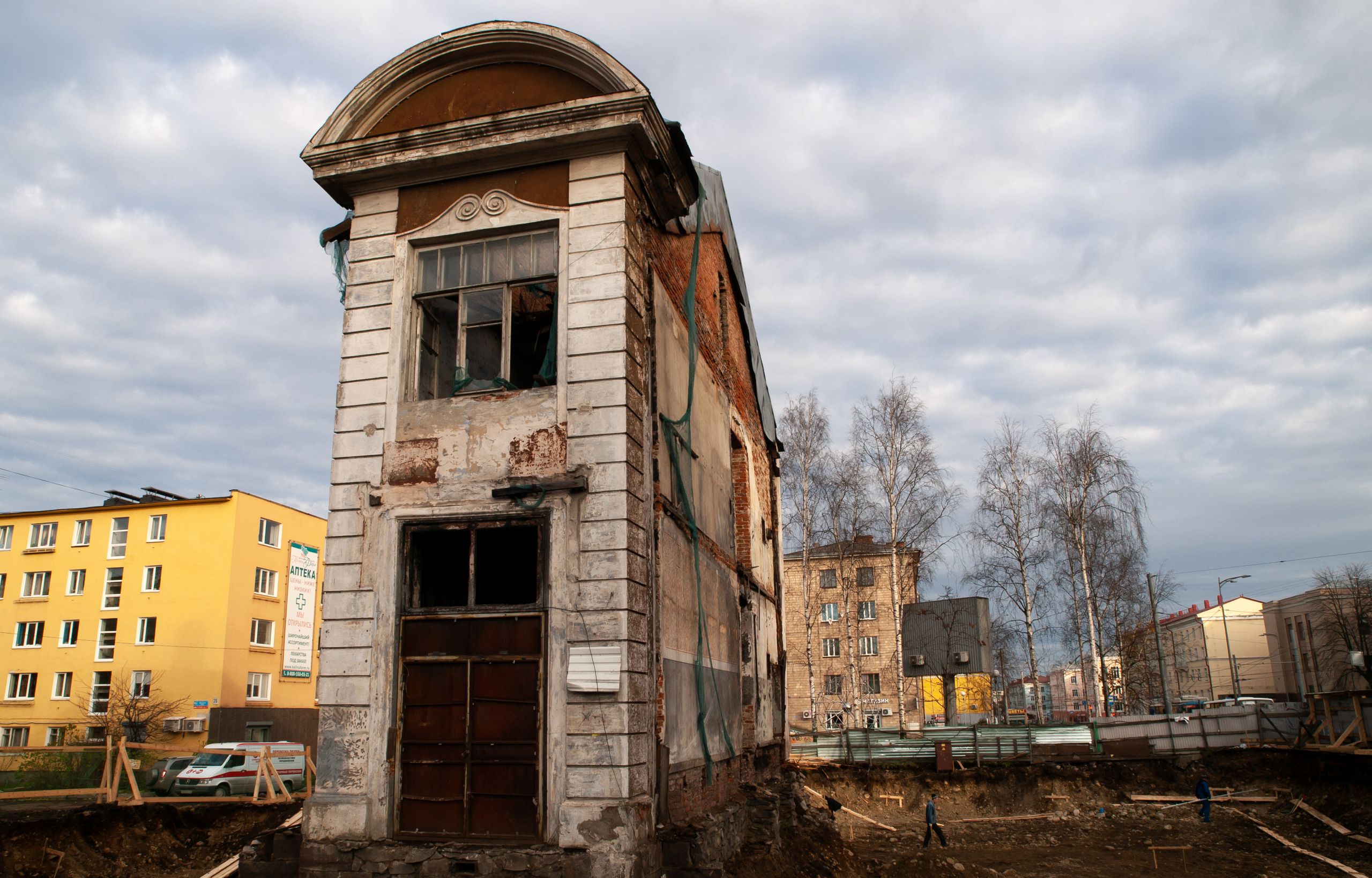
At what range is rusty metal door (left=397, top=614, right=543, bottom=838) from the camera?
7879mm

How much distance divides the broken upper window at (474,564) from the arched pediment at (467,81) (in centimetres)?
416

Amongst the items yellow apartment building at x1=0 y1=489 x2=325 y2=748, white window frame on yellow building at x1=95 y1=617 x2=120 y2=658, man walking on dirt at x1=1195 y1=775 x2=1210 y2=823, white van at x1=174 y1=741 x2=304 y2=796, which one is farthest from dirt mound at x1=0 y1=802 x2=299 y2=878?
white window frame on yellow building at x1=95 y1=617 x2=120 y2=658

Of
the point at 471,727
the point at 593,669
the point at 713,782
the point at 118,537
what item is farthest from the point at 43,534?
the point at 593,669

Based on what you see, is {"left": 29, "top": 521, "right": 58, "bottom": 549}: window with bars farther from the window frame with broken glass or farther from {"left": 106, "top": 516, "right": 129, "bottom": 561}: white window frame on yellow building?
Result: the window frame with broken glass

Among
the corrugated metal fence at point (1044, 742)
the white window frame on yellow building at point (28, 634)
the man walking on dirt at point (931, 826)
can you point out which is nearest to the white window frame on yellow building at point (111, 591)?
the white window frame on yellow building at point (28, 634)

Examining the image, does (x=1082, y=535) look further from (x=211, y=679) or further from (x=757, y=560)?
(x=211, y=679)

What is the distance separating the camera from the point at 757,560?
1659 cm

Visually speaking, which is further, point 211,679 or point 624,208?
point 211,679

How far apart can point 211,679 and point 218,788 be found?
507 inches

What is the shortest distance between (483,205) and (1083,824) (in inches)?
801

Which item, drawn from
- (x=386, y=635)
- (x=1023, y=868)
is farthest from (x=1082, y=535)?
(x=386, y=635)

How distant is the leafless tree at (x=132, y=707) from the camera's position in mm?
31922

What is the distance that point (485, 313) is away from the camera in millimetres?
9383

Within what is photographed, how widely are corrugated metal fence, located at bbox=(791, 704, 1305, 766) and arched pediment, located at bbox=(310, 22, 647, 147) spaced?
69.6 feet
